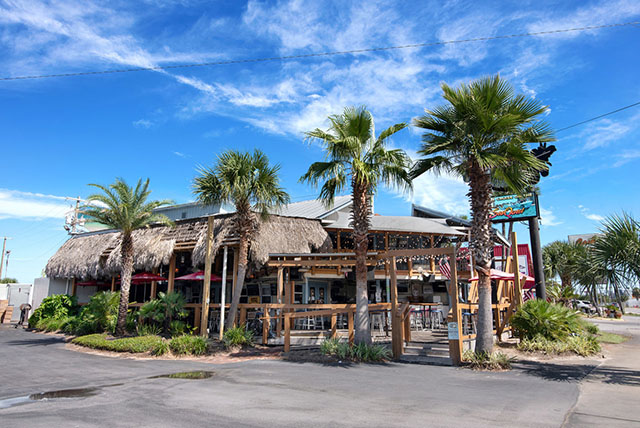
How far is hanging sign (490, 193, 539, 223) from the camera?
18922 mm

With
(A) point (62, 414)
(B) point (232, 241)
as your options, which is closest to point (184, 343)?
(B) point (232, 241)

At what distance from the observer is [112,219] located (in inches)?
683

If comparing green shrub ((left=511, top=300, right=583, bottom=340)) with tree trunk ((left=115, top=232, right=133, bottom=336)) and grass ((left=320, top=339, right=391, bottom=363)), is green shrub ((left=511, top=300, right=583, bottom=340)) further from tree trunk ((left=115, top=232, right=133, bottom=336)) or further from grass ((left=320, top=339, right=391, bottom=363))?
tree trunk ((left=115, top=232, right=133, bottom=336))

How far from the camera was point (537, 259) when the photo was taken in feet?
58.6

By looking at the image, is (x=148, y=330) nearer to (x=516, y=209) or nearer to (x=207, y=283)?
(x=207, y=283)

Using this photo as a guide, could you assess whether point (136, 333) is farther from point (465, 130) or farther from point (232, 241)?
point (465, 130)

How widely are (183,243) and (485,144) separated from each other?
13.1 meters

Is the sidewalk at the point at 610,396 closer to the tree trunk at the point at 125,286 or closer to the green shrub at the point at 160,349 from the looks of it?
the green shrub at the point at 160,349

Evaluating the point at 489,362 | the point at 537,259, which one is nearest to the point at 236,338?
the point at 489,362

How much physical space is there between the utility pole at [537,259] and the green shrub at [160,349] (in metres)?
14.9

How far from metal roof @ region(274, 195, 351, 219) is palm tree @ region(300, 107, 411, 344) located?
7494 millimetres

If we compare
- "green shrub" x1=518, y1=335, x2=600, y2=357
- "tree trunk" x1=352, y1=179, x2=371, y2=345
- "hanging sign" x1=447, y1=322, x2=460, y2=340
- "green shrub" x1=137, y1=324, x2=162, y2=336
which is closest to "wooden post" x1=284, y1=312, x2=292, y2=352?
"tree trunk" x1=352, y1=179, x2=371, y2=345

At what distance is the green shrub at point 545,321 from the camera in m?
13.3

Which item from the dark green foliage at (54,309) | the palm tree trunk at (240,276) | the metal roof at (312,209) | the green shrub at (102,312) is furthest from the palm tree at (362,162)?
the dark green foliage at (54,309)
